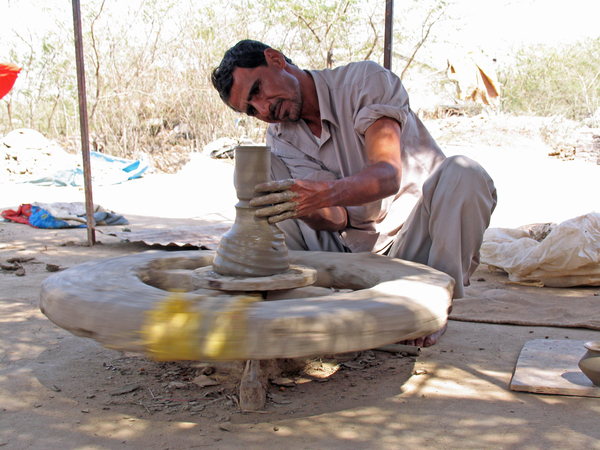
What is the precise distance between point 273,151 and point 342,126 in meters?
0.52

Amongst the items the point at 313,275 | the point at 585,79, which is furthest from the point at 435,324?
the point at 585,79

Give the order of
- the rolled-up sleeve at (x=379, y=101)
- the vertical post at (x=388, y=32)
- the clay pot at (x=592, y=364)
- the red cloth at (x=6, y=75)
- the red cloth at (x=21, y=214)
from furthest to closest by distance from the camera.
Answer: the red cloth at (x=6, y=75), the red cloth at (x=21, y=214), the vertical post at (x=388, y=32), the rolled-up sleeve at (x=379, y=101), the clay pot at (x=592, y=364)

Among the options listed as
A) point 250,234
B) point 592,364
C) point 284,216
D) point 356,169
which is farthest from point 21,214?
point 592,364

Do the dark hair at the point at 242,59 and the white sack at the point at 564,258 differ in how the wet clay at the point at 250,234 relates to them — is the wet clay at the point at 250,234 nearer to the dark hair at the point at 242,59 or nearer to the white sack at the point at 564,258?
the dark hair at the point at 242,59

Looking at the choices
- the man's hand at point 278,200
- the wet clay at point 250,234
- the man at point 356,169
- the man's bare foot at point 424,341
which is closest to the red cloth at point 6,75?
the man at point 356,169

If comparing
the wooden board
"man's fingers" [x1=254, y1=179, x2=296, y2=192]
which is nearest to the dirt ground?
the wooden board

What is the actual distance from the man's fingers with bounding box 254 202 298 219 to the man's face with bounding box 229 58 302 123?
0.74 metres

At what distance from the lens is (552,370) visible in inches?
75.0

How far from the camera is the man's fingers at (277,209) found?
68.7 inches

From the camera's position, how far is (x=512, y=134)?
41.0ft

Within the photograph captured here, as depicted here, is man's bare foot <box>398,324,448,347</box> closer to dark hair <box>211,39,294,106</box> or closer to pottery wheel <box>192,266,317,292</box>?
pottery wheel <box>192,266,317,292</box>

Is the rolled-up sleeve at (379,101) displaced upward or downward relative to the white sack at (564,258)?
upward

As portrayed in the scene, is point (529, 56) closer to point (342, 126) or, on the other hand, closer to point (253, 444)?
point (342, 126)

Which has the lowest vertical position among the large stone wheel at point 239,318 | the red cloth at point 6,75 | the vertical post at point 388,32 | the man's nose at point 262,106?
the large stone wheel at point 239,318
